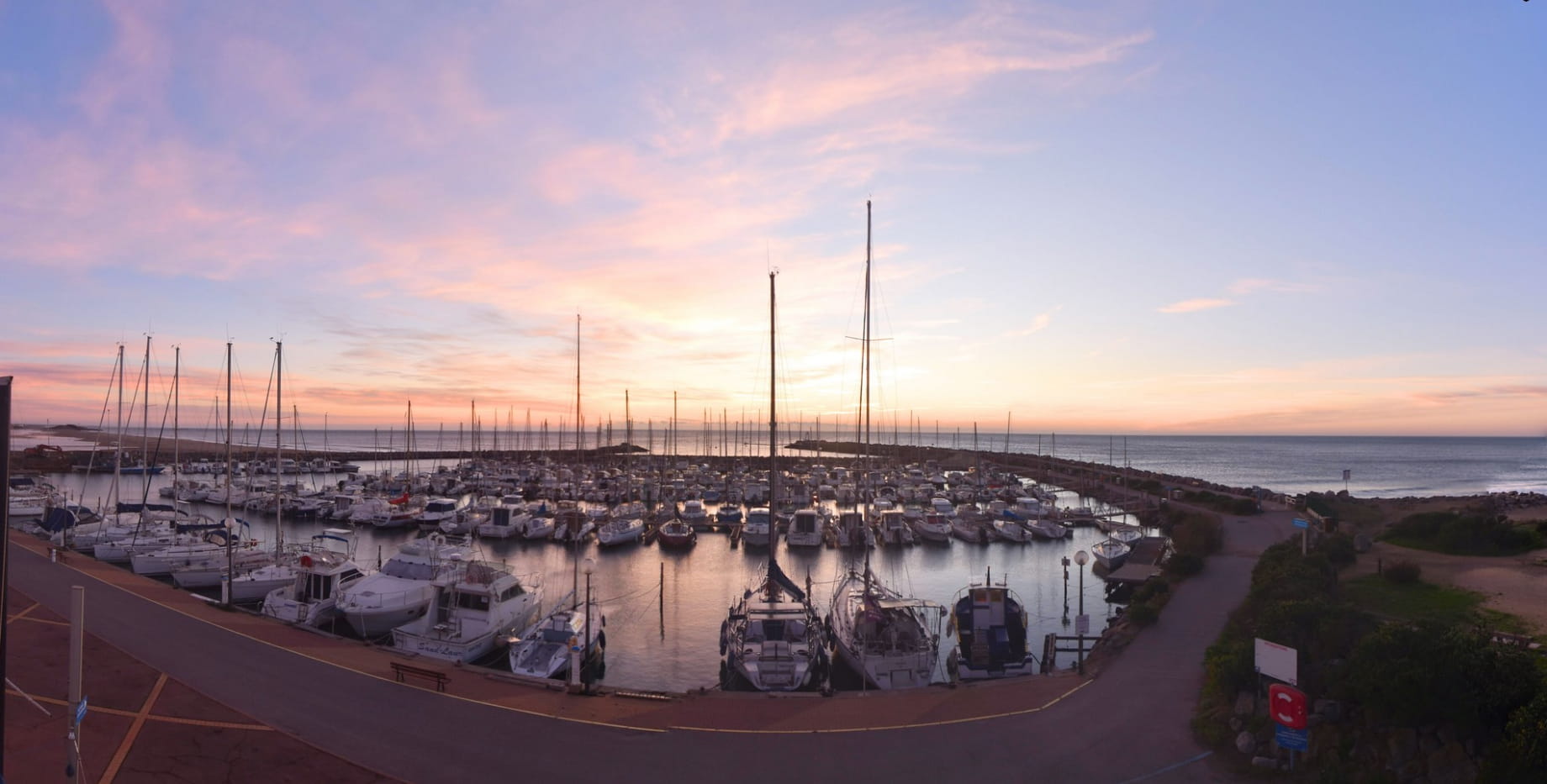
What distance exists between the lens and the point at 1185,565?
81.6 ft

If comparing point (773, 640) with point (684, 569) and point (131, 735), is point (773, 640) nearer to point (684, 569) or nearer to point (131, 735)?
point (131, 735)

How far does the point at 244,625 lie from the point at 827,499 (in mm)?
52755

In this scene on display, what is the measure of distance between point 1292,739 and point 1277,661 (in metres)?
1.40

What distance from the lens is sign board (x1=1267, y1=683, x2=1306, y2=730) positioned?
10328 millimetres

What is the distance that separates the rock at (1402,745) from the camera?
9.92 metres

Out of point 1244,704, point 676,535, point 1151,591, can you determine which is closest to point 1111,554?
point 1151,591

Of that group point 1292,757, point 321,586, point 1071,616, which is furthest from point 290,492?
point 1292,757

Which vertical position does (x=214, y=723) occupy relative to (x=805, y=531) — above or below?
above

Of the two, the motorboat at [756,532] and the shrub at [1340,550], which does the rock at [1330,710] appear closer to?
the shrub at [1340,550]

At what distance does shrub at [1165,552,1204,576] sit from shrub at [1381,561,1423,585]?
655 cm

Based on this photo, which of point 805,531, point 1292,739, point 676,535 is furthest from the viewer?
point 805,531

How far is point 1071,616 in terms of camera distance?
2812cm

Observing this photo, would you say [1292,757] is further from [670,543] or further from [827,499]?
[827,499]

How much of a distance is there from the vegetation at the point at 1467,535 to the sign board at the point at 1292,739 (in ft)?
52.3
